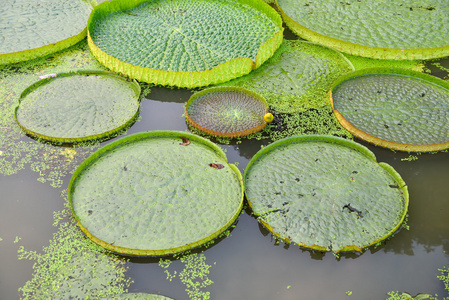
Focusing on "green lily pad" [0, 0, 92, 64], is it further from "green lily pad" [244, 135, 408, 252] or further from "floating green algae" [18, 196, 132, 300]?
"green lily pad" [244, 135, 408, 252]

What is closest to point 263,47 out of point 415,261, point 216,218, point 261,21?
point 261,21

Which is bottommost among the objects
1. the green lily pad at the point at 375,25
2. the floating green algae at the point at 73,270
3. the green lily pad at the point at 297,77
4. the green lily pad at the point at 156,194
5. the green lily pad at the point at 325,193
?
the floating green algae at the point at 73,270

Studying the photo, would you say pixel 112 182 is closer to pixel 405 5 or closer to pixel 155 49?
pixel 155 49

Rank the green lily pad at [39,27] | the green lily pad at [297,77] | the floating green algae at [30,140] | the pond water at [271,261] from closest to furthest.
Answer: the pond water at [271,261]
the floating green algae at [30,140]
the green lily pad at [297,77]
the green lily pad at [39,27]

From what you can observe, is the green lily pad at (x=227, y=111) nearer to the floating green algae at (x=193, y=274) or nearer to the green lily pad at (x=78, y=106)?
the green lily pad at (x=78, y=106)

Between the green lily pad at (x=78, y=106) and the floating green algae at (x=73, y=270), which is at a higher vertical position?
the green lily pad at (x=78, y=106)

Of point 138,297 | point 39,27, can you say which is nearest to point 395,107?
point 138,297

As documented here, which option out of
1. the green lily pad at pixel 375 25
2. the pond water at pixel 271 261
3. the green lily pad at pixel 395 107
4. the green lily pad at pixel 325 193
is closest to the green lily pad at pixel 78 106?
the pond water at pixel 271 261
